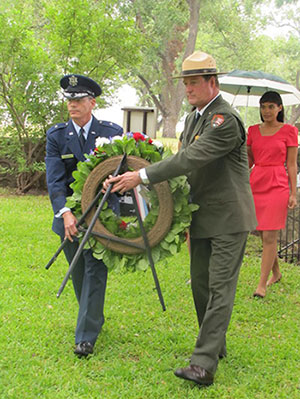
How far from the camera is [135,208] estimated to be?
3.94m

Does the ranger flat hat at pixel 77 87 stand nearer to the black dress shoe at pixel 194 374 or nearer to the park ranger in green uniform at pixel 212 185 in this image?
the park ranger in green uniform at pixel 212 185

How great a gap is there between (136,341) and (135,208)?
4.55ft

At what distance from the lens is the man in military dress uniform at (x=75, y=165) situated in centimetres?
434

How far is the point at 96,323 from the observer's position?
14.3 ft

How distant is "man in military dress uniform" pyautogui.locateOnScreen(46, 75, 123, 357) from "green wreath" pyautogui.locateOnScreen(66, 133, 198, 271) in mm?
312

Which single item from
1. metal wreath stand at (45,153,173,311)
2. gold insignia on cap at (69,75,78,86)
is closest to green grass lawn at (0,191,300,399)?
metal wreath stand at (45,153,173,311)

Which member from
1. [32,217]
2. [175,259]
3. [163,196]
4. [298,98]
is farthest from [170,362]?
[32,217]

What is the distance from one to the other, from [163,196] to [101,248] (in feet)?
2.02

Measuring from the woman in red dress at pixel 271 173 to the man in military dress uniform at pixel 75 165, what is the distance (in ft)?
7.43

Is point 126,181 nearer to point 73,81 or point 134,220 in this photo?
point 134,220

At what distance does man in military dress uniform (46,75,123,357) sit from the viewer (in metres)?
4.34

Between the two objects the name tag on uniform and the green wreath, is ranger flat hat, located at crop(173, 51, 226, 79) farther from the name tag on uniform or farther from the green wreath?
the name tag on uniform

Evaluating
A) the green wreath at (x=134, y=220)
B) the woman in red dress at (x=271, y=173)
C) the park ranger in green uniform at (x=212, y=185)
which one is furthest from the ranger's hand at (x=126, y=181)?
the woman in red dress at (x=271, y=173)

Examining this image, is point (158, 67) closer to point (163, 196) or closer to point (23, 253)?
point (23, 253)
